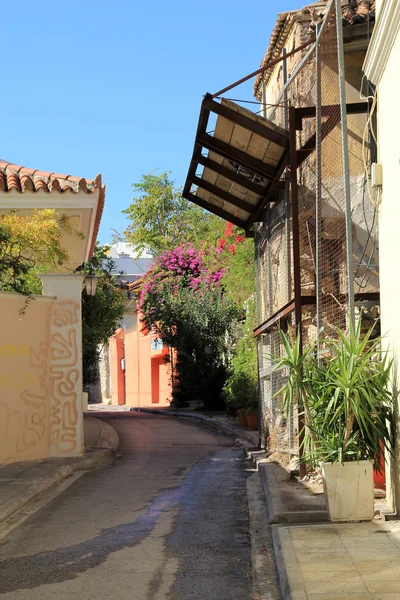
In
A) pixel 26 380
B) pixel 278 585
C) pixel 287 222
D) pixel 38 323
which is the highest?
pixel 287 222

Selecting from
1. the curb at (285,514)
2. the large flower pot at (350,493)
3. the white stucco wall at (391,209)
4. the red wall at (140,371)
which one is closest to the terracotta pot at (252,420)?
the curb at (285,514)

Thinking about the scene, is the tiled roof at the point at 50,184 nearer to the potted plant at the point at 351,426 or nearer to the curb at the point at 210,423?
the curb at the point at 210,423

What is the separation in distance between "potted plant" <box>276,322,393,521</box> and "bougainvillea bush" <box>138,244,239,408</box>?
69.8 feet

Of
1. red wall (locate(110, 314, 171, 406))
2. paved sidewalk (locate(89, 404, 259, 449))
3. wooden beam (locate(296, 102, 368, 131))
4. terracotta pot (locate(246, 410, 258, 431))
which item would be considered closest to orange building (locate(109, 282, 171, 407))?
red wall (locate(110, 314, 171, 406))

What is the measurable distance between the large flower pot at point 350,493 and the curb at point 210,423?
10.1m

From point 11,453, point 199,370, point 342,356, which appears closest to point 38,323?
point 11,453

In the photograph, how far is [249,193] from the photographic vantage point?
51.7 feet

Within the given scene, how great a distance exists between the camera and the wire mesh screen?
11.3 metres

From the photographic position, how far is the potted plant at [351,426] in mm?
8172

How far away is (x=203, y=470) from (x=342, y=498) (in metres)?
6.33

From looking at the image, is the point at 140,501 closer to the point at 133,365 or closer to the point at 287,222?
the point at 287,222

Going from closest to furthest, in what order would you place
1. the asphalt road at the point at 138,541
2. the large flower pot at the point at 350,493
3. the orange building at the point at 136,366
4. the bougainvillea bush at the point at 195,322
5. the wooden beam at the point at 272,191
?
the asphalt road at the point at 138,541 → the large flower pot at the point at 350,493 → the wooden beam at the point at 272,191 → the bougainvillea bush at the point at 195,322 → the orange building at the point at 136,366

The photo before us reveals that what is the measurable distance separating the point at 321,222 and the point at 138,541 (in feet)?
17.5

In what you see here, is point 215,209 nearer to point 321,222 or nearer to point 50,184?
point 50,184
